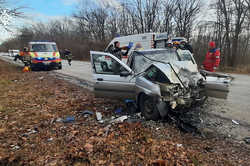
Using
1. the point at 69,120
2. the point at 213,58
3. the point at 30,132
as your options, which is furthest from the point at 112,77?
the point at 213,58

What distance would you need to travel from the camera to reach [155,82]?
323cm

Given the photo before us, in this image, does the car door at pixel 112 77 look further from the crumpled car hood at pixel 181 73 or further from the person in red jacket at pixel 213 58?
the person in red jacket at pixel 213 58

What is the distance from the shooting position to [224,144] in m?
2.53

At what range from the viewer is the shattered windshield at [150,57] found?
396cm

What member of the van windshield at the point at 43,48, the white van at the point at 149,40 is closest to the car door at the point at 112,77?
the white van at the point at 149,40

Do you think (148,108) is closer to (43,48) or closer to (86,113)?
(86,113)

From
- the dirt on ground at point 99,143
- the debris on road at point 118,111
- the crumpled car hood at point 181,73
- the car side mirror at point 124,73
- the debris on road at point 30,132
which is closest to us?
the dirt on ground at point 99,143

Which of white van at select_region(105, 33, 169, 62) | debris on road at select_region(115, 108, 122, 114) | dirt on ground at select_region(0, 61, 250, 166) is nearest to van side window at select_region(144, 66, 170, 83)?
dirt on ground at select_region(0, 61, 250, 166)

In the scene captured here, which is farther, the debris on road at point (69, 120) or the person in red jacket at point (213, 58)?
the person in red jacket at point (213, 58)

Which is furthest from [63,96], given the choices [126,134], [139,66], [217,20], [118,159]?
[217,20]

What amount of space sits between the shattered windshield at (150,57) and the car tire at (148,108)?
835 millimetres

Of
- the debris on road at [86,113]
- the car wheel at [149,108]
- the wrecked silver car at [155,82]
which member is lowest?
the debris on road at [86,113]

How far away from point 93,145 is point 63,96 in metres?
3.47

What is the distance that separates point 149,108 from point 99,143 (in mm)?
1384
